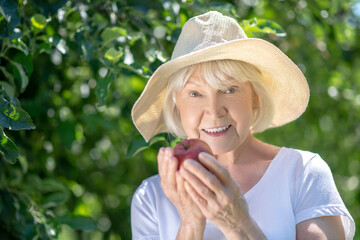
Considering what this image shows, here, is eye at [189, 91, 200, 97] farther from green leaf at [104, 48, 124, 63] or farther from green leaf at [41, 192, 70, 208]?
green leaf at [41, 192, 70, 208]

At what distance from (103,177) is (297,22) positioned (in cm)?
148

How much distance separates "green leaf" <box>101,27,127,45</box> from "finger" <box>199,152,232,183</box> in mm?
919

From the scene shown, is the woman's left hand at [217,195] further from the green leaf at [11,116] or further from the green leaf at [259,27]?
the green leaf at [259,27]

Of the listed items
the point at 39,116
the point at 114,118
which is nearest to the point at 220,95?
the point at 39,116

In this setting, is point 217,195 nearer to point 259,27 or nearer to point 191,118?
point 191,118

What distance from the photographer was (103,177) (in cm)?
381

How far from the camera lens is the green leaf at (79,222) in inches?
105

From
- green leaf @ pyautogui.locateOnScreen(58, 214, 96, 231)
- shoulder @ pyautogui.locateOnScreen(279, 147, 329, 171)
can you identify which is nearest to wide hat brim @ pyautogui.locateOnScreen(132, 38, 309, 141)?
shoulder @ pyautogui.locateOnScreen(279, 147, 329, 171)

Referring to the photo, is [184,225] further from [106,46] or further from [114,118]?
[114,118]

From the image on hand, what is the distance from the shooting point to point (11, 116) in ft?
6.02

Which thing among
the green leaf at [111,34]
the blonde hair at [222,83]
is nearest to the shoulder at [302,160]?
the blonde hair at [222,83]

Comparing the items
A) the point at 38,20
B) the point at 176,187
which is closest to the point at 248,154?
the point at 176,187

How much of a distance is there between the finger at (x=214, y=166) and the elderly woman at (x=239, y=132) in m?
0.14

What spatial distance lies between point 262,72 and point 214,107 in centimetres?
29
